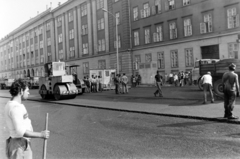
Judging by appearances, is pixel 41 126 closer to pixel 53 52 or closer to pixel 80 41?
pixel 80 41

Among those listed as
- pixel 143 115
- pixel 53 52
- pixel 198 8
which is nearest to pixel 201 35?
pixel 198 8

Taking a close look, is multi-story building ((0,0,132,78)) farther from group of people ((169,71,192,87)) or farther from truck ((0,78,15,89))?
truck ((0,78,15,89))

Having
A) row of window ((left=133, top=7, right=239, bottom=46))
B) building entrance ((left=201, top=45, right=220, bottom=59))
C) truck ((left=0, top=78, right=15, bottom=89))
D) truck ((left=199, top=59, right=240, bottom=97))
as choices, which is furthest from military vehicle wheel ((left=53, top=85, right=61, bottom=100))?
truck ((left=0, top=78, right=15, bottom=89))

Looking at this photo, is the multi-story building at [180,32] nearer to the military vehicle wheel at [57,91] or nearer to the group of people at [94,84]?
the group of people at [94,84]

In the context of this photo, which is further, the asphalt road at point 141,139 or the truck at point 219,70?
the truck at point 219,70

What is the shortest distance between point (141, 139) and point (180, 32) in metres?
27.4

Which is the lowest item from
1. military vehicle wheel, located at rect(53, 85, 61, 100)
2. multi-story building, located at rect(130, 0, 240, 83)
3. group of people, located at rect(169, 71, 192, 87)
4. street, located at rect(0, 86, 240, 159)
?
street, located at rect(0, 86, 240, 159)

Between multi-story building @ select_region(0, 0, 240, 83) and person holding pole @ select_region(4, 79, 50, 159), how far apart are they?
26161 mm

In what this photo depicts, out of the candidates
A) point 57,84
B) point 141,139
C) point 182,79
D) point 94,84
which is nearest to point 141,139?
point 141,139

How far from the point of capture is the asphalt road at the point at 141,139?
5.59 metres

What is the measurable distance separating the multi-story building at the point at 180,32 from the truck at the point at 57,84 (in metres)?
13.8

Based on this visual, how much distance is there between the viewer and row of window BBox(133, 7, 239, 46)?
1069 inches

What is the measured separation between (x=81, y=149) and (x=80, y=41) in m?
45.4

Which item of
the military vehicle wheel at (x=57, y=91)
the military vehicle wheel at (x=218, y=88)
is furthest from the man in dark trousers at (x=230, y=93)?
the military vehicle wheel at (x=57, y=91)
